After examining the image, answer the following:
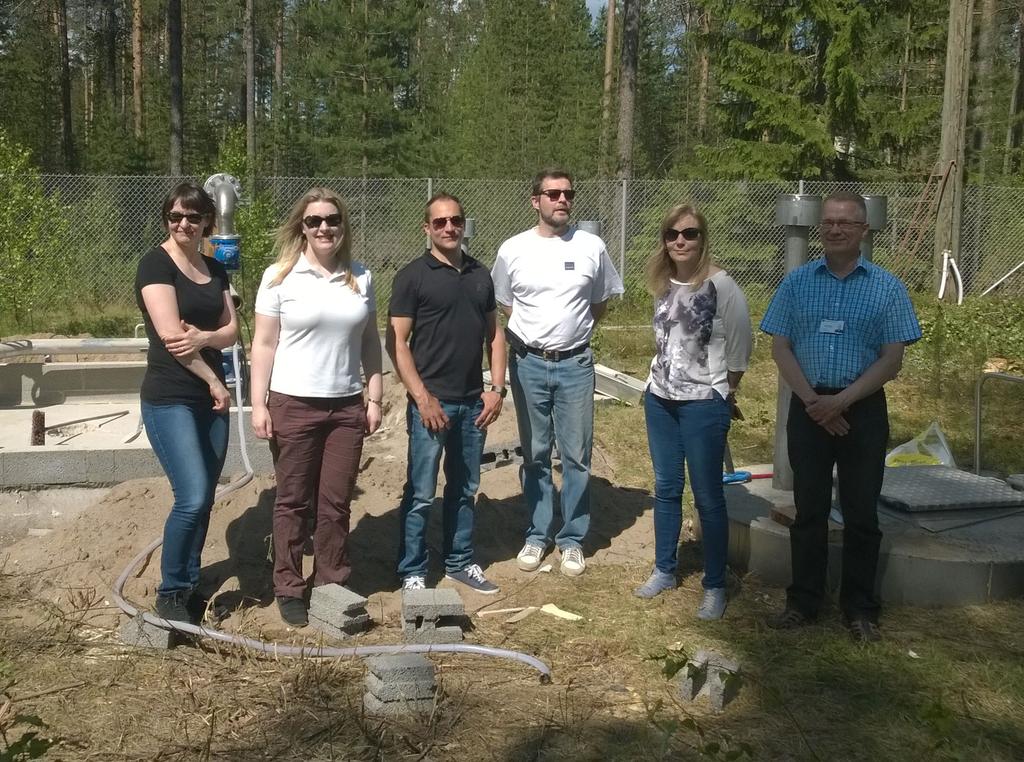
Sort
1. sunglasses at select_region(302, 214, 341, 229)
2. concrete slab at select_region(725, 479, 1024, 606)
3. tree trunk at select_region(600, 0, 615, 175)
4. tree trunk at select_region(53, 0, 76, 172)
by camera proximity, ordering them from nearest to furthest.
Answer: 1. sunglasses at select_region(302, 214, 341, 229)
2. concrete slab at select_region(725, 479, 1024, 606)
3. tree trunk at select_region(600, 0, 615, 175)
4. tree trunk at select_region(53, 0, 76, 172)

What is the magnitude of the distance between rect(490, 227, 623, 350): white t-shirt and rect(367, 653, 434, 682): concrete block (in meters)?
1.83

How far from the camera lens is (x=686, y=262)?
464 centimetres

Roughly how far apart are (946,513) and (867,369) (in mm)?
1520

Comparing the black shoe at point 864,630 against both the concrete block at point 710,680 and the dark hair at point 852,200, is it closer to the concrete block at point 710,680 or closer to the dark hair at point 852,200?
the concrete block at point 710,680

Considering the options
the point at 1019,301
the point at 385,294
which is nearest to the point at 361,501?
the point at 385,294

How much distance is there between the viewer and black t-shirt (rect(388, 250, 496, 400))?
468cm

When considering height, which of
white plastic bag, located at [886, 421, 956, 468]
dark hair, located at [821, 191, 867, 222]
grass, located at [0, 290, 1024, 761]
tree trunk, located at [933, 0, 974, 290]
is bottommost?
grass, located at [0, 290, 1024, 761]

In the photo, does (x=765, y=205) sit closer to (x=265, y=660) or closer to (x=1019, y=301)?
(x=1019, y=301)

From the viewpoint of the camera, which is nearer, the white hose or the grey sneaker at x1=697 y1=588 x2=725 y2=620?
the white hose

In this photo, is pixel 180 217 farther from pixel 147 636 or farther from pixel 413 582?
pixel 413 582

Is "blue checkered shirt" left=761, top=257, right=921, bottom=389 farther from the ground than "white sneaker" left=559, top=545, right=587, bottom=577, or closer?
farther from the ground

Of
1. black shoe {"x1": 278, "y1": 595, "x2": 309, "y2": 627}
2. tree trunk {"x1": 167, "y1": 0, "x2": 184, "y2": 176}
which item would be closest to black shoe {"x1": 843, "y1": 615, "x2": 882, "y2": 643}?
black shoe {"x1": 278, "y1": 595, "x2": 309, "y2": 627}

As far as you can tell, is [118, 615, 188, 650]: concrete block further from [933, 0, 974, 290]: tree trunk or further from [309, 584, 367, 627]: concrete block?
[933, 0, 974, 290]: tree trunk

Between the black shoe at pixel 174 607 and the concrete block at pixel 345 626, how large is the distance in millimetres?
552
